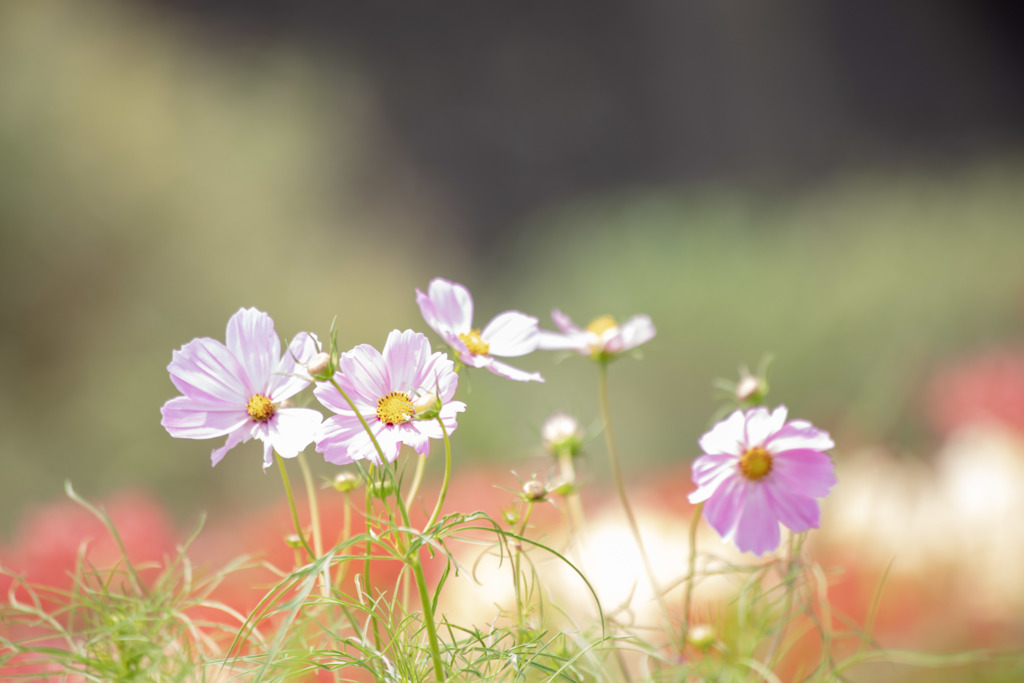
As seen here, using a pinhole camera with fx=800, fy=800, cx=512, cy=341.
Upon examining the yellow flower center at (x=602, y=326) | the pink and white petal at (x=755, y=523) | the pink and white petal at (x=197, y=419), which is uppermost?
the yellow flower center at (x=602, y=326)

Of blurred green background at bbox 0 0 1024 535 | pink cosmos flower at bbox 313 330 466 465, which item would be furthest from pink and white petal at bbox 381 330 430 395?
blurred green background at bbox 0 0 1024 535

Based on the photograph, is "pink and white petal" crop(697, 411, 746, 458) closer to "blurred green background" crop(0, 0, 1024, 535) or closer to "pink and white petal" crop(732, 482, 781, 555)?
"pink and white petal" crop(732, 482, 781, 555)

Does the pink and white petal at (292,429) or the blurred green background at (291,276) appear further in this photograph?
the blurred green background at (291,276)

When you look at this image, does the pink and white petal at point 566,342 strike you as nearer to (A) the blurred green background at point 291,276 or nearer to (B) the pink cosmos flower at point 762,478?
(B) the pink cosmos flower at point 762,478

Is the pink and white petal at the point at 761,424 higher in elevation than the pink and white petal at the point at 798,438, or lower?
higher

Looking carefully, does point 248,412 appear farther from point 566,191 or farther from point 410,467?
point 566,191

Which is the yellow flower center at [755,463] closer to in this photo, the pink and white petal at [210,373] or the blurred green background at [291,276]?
the pink and white petal at [210,373]

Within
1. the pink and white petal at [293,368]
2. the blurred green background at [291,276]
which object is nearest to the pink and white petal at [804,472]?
the pink and white petal at [293,368]

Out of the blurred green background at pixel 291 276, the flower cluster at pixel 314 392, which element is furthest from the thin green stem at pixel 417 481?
the blurred green background at pixel 291 276
